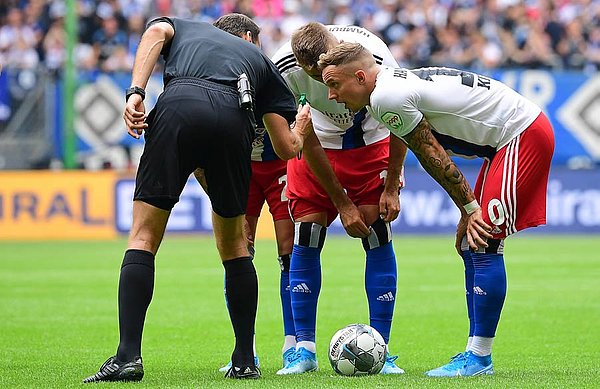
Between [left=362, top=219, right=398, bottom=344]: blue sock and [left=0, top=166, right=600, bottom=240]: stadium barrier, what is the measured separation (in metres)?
12.0

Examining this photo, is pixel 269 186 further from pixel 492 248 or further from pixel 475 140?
A: pixel 492 248

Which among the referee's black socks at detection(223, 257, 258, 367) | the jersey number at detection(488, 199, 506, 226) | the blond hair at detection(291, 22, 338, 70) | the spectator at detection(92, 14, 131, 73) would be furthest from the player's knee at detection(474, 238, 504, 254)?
the spectator at detection(92, 14, 131, 73)

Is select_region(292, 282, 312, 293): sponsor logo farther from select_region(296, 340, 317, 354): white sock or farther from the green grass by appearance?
the green grass

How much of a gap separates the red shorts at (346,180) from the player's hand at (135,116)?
1.54 metres

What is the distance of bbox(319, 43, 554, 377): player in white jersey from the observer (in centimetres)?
650

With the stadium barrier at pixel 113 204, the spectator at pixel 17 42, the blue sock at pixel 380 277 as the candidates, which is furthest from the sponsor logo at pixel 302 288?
the spectator at pixel 17 42

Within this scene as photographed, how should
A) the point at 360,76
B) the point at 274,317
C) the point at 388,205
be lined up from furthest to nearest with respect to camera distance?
the point at 274,317 < the point at 388,205 < the point at 360,76

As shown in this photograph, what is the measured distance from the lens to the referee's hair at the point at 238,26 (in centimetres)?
709

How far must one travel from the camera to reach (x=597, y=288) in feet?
39.4

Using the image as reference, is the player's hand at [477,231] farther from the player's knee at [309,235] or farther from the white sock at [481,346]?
the player's knee at [309,235]

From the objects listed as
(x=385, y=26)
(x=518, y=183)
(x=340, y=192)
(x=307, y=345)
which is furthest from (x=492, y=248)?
(x=385, y=26)

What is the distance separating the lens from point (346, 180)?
24.5ft

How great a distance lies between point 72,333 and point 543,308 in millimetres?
4283

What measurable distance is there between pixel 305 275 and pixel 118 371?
65.2 inches
